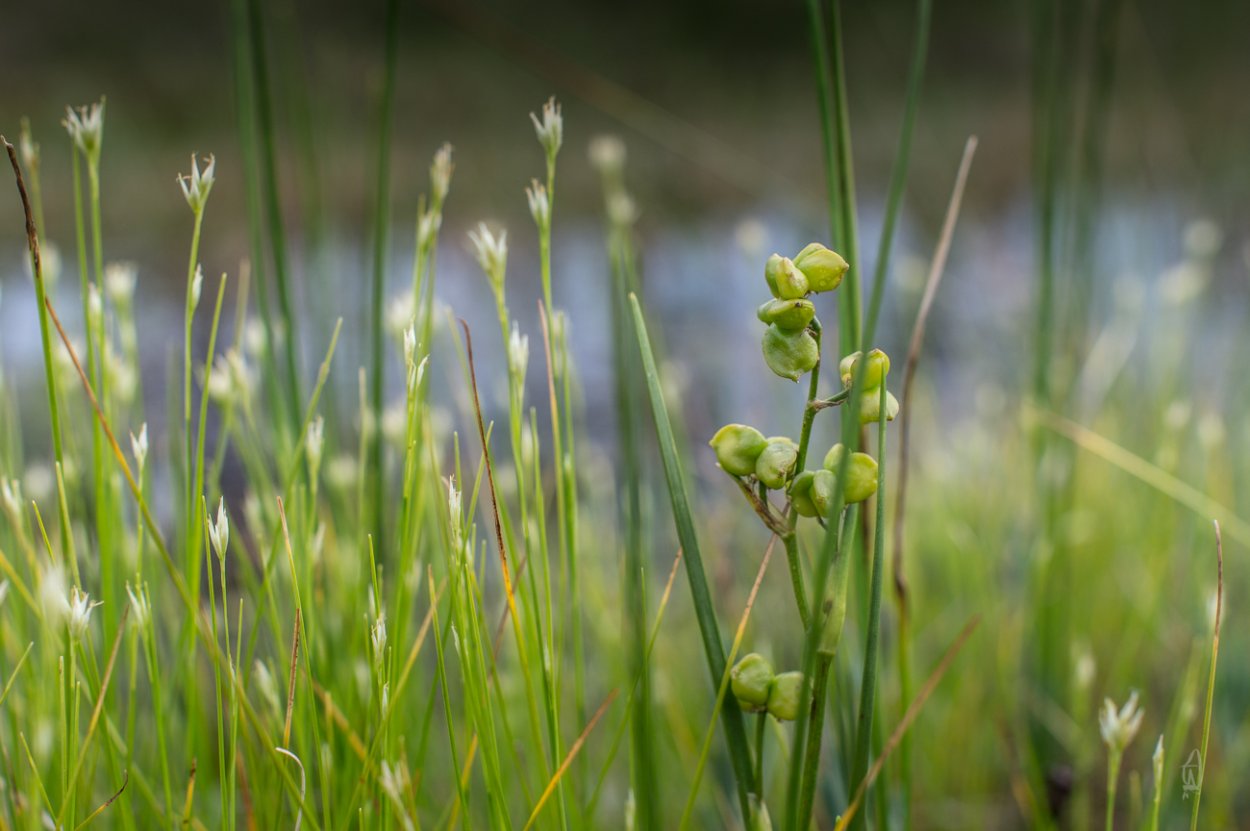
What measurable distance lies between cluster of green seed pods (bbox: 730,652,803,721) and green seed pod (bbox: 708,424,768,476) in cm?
7

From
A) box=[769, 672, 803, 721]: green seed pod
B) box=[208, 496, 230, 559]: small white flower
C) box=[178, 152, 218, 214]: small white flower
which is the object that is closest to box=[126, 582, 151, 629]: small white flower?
box=[208, 496, 230, 559]: small white flower

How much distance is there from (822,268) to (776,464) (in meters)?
0.07

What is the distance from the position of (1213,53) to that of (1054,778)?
19.7 feet

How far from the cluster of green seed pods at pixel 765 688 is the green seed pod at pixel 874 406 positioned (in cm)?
10

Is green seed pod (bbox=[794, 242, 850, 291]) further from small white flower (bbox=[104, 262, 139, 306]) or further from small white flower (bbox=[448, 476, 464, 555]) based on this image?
small white flower (bbox=[104, 262, 139, 306])

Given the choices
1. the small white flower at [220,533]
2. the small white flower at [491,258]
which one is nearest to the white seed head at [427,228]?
the small white flower at [491,258]

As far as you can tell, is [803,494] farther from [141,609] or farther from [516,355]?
[141,609]

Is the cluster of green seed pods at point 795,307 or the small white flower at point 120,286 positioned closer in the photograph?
the cluster of green seed pods at point 795,307

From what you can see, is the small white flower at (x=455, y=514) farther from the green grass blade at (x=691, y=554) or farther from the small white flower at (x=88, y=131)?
the small white flower at (x=88, y=131)

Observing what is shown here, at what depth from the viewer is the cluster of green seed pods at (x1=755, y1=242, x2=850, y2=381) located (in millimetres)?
336

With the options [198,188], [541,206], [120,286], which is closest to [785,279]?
[541,206]

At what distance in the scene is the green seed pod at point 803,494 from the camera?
0.34m

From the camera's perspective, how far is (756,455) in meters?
0.35

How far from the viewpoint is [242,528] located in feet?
5.39
